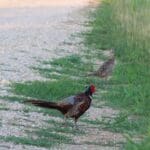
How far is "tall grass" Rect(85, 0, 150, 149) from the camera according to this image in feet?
38.5

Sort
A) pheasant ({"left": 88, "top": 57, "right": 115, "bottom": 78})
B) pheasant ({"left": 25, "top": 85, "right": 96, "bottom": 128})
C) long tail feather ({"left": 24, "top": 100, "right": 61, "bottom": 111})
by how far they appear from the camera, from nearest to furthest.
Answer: long tail feather ({"left": 24, "top": 100, "right": 61, "bottom": 111}) → pheasant ({"left": 25, "top": 85, "right": 96, "bottom": 128}) → pheasant ({"left": 88, "top": 57, "right": 115, "bottom": 78})

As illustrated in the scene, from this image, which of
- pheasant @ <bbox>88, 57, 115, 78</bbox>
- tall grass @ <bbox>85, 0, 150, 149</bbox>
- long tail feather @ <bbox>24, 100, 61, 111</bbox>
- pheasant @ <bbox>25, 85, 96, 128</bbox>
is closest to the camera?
long tail feather @ <bbox>24, 100, 61, 111</bbox>

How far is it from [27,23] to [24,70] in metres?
8.11

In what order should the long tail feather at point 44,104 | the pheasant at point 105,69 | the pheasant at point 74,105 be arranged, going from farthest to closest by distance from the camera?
the pheasant at point 105,69
the pheasant at point 74,105
the long tail feather at point 44,104

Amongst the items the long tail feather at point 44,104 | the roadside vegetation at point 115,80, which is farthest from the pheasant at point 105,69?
the long tail feather at point 44,104

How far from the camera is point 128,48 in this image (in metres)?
17.1

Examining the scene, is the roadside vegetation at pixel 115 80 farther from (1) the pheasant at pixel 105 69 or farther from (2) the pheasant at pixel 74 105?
(2) the pheasant at pixel 74 105

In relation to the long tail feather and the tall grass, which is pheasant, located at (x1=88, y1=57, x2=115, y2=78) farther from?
the long tail feather

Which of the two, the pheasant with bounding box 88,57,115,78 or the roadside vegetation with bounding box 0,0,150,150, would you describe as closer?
the roadside vegetation with bounding box 0,0,150,150

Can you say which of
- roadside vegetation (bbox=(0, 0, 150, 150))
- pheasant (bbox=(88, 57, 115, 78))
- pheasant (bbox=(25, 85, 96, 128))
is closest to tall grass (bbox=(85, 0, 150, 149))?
roadside vegetation (bbox=(0, 0, 150, 150))

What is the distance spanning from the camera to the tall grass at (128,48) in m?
11.8

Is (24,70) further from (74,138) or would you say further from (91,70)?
(74,138)

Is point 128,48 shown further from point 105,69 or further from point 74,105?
point 74,105

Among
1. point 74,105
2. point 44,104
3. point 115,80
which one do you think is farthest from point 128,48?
point 44,104
